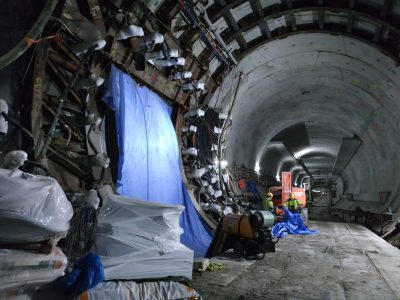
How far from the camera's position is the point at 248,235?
549cm

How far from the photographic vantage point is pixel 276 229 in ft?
27.3

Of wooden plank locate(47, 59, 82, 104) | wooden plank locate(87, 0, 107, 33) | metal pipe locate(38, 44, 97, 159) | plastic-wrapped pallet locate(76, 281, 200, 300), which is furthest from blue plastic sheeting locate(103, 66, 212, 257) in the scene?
plastic-wrapped pallet locate(76, 281, 200, 300)

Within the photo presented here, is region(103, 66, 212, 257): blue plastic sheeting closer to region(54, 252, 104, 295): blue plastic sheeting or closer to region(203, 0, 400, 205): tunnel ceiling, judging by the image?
A: region(54, 252, 104, 295): blue plastic sheeting

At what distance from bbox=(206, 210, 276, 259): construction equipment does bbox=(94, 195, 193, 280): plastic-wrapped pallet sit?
8.18ft

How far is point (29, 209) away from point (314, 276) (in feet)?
11.4

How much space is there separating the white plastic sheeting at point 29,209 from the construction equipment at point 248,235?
3619 millimetres

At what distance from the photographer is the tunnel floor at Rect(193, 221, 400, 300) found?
3459mm

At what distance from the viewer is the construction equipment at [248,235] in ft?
17.7

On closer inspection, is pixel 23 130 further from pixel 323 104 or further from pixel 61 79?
pixel 323 104

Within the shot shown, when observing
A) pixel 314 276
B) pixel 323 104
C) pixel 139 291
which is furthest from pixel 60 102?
pixel 323 104

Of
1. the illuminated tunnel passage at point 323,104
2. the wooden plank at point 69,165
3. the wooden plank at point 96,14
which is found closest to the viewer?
the wooden plank at point 69,165

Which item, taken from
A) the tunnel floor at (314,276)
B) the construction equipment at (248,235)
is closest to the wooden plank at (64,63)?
the tunnel floor at (314,276)

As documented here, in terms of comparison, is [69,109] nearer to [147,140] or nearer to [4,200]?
[147,140]

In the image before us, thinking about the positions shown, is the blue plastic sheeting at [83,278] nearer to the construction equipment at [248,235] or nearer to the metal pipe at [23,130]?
the metal pipe at [23,130]
